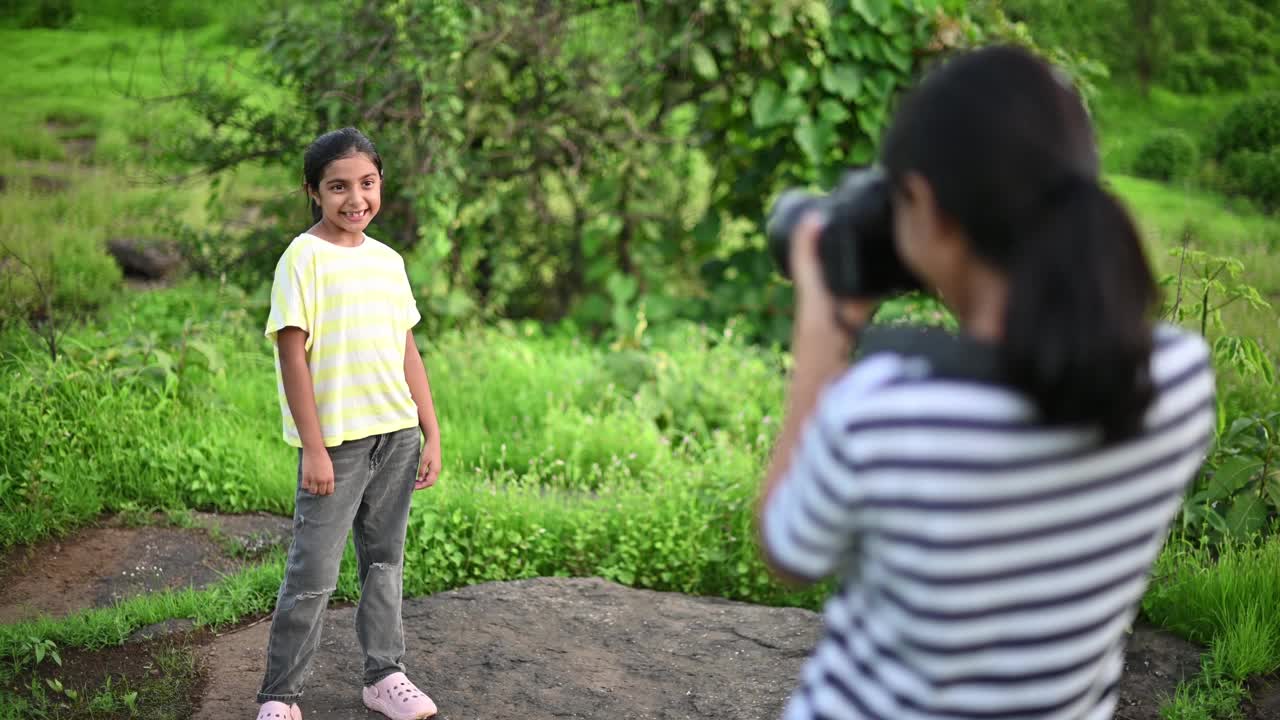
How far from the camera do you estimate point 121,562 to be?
13.5 ft

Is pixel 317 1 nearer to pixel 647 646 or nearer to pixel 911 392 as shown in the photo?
pixel 647 646

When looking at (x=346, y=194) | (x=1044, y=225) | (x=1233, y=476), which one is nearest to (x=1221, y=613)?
(x=1233, y=476)

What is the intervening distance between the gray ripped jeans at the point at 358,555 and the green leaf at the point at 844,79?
3.86 meters

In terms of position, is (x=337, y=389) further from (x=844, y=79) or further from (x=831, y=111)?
(x=844, y=79)

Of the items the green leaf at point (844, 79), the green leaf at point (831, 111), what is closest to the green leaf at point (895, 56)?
the green leaf at point (844, 79)

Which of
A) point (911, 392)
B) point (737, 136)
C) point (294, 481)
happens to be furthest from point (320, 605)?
point (737, 136)

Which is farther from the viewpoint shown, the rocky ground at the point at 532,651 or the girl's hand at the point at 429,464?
the rocky ground at the point at 532,651

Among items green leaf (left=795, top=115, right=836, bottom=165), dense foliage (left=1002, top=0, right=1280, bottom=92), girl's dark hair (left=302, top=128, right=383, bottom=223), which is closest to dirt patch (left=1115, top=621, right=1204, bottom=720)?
girl's dark hair (left=302, top=128, right=383, bottom=223)

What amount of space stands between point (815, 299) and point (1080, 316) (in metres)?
0.31

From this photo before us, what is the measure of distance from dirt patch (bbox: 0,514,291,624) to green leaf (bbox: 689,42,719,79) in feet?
10.3

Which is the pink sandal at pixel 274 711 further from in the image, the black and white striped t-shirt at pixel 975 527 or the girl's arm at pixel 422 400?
the black and white striped t-shirt at pixel 975 527

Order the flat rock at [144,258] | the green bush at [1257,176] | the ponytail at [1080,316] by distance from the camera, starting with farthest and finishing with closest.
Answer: the green bush at [1257,176]
the flat rock at [144,258]
the ponytail at [1080,316]

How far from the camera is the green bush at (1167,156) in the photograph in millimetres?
9141

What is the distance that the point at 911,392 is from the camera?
3.72ft
